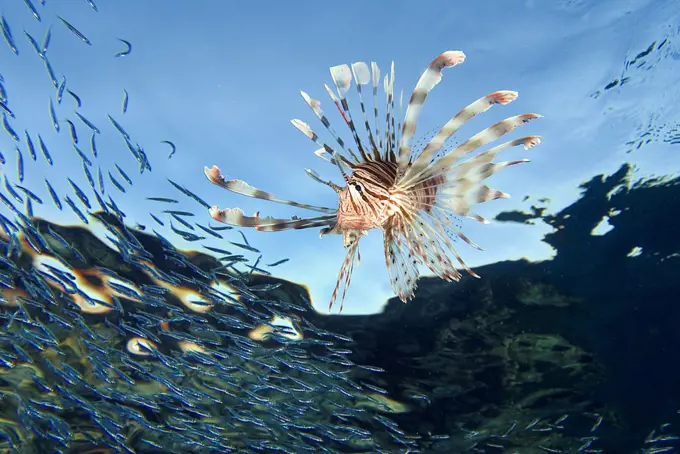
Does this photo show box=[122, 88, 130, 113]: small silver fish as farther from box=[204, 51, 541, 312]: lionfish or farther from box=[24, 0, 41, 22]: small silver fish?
box=[204, 51, 541, 312]: lionfish

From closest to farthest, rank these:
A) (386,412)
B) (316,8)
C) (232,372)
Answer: (316,8), (232,372), (386,412)

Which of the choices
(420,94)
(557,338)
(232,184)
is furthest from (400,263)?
(557,338)

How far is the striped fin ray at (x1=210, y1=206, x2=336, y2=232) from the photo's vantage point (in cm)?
250

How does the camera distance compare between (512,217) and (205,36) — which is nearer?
(205,36)

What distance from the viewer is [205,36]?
496 cm

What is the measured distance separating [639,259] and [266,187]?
7668 mm

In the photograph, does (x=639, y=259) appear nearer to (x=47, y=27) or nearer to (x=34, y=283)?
(x=47, y=27)

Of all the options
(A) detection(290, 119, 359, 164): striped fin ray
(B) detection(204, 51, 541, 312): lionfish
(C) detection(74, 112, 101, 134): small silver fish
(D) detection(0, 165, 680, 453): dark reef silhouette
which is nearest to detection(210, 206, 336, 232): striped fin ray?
(B) detection(204, 51, 541, 312): lionfish

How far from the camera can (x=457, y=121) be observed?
2367 mm

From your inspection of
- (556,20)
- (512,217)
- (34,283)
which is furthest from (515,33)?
(34,283)

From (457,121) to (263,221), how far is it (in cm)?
129

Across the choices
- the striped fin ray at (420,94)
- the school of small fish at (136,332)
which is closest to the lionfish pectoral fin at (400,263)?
the striped fin ray at (420,94)

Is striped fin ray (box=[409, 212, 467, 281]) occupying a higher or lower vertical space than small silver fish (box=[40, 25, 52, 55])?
lower

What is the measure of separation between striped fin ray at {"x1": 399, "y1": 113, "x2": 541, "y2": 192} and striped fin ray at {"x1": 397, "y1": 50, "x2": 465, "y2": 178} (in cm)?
12
